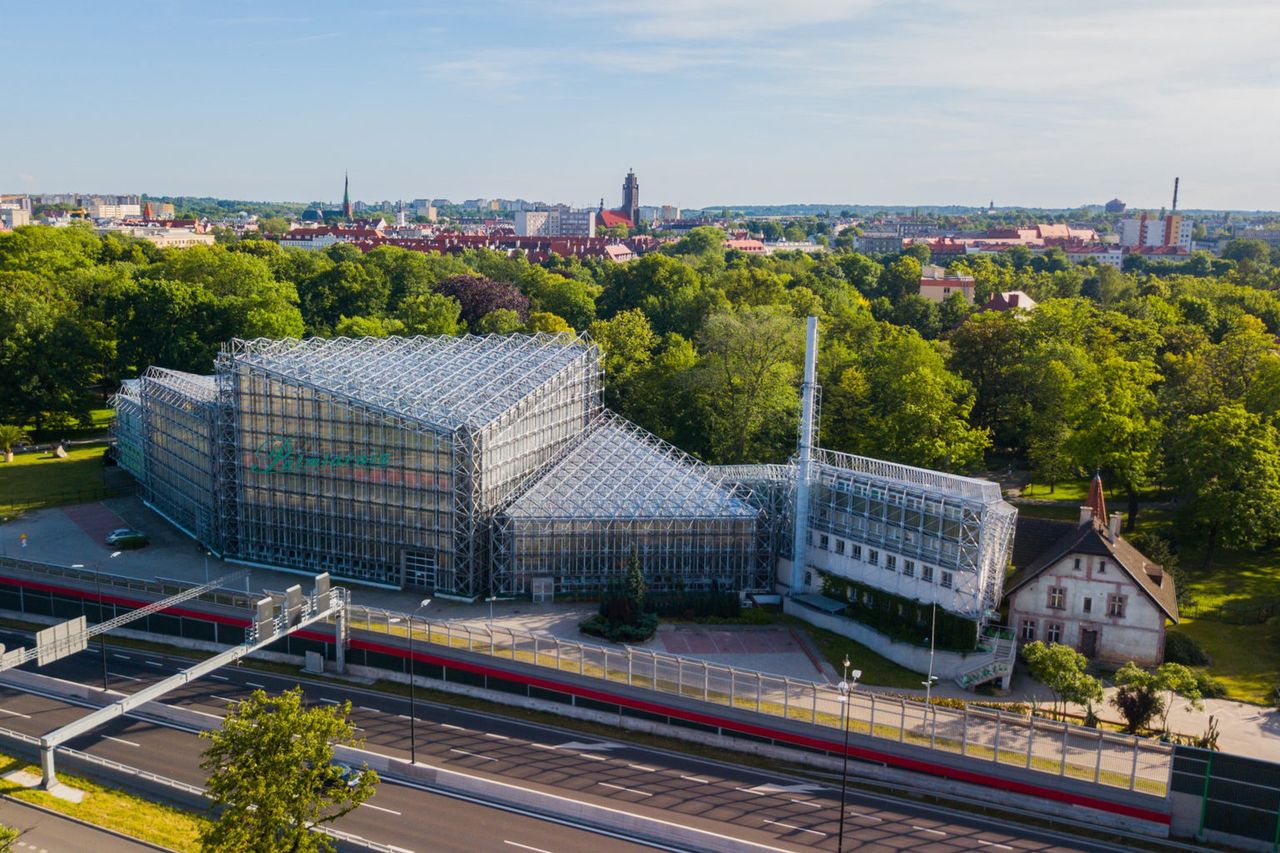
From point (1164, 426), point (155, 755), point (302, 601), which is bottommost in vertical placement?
point (155, 755)

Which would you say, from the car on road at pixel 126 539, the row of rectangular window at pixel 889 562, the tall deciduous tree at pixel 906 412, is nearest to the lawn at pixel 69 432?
the car on road at pixel 126 539

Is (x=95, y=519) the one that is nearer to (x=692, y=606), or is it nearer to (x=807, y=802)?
(x=692, y=606)

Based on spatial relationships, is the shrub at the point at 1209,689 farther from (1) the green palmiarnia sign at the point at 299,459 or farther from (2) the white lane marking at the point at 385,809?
(1) the green palmiarnia sign at the point at 299,459

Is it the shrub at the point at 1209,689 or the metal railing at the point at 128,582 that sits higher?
the metal railing at the point at 128,582

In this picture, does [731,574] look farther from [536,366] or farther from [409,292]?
[409,292]

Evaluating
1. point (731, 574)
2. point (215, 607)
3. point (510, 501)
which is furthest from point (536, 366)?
point (215, 607)

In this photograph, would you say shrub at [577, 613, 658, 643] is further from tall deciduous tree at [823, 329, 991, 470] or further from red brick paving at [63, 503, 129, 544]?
red brick paving at [63, 503, 129, 544]
